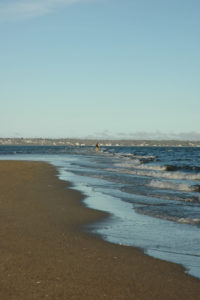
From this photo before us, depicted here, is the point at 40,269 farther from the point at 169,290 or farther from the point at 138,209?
the point at 138,209

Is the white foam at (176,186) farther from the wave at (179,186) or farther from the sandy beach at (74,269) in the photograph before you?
the sandy beach at (74,269)

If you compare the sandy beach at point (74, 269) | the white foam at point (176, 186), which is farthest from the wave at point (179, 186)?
the sandy beach at point (74, 269)

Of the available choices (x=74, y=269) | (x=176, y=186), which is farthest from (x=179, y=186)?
(x=74, y=269)

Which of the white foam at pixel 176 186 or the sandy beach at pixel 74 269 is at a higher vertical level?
the sandy beach at pixel 74 269

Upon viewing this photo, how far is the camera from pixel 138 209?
13516 mm

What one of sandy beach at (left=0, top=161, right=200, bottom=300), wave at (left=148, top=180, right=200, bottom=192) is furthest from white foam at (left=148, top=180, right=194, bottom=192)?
sandy beach at (left=0, top=161, right=200, bottom=300)

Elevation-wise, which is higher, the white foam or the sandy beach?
the sandy beach

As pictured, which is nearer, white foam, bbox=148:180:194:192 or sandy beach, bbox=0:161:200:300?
sandy beach, bbox=0:161:200:300

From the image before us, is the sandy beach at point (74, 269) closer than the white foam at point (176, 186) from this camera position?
Yes

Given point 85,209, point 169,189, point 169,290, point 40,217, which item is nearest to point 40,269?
point 169,290

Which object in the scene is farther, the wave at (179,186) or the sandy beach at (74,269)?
the wave at (179,186)

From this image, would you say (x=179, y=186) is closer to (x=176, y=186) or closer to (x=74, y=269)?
(x=176, y=186)

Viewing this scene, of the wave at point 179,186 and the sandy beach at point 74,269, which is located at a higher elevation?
the sandy beach at point 74,269

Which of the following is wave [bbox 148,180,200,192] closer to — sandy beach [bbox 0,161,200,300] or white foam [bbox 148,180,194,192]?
white foam [bbox 148,180,194,192]
